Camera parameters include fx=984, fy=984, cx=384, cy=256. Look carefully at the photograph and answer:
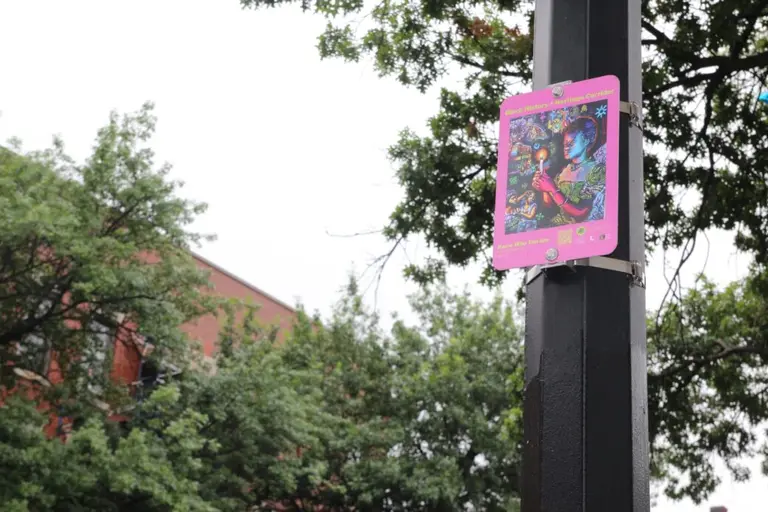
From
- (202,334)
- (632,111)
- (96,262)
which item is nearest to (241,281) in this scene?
(202,334)

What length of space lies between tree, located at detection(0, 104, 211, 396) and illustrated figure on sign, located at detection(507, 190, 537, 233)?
15.9 meters

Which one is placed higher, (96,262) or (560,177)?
(96,262)

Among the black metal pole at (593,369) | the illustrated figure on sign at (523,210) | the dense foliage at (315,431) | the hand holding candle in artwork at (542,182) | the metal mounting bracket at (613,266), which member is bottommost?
the black metal pole at (593,369)

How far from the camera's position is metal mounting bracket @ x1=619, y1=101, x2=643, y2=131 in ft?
7.73

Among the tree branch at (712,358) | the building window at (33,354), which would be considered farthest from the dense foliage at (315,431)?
the tree branch at (712,358)

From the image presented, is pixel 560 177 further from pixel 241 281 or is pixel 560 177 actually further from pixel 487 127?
pixel 241 281

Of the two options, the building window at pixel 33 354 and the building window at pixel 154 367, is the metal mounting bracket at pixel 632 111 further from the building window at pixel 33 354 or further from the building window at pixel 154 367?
the building window at pixel 33 354

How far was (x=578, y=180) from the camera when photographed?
88.7 inches

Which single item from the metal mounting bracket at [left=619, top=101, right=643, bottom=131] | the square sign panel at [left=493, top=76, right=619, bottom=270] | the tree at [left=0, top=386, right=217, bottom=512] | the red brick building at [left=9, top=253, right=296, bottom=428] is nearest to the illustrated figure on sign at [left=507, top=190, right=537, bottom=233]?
the square sign panel at [left=493, top=76, right=619, bottom=270]

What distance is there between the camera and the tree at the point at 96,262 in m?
17.7

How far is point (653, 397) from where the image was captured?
501 inches

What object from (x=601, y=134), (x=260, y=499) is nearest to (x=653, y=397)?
(x=601, y=134)

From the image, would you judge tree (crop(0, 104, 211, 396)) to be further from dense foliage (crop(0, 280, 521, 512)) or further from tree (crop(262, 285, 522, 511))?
tree (crop(262, 285, 522, 511))

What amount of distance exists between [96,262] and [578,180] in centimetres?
1661
